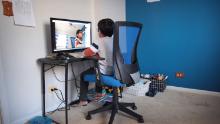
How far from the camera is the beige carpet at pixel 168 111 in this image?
2193 mm

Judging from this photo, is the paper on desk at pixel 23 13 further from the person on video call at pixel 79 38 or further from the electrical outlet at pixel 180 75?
the electrical outlet at pixel 180 75

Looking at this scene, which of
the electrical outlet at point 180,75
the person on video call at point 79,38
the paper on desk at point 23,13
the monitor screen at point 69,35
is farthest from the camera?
the electrical outlet at point 180,75

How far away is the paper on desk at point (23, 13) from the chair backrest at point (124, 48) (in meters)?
1.00

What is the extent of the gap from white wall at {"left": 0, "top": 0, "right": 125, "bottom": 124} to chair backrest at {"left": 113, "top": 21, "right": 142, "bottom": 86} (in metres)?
0.97

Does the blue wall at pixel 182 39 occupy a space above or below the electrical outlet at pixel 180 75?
above

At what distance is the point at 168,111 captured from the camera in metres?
2.45

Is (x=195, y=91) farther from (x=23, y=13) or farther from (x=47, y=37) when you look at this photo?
(x=23, y=13)

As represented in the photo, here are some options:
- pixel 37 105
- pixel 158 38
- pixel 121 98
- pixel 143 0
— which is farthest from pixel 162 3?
pixel 37 105

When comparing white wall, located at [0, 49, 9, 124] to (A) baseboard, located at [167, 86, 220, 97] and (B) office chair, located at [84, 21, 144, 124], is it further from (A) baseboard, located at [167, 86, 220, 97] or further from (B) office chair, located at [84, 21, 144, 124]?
(A) baseboard, located at [167, 86, 220, 97]

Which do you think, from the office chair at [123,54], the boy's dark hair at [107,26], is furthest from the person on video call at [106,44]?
the office chair at [123,54]

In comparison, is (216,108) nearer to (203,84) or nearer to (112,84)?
(203,84)

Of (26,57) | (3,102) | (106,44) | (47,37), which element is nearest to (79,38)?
(47,37)

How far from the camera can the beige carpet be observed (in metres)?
2.19

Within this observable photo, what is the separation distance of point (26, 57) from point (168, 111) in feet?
6.16
